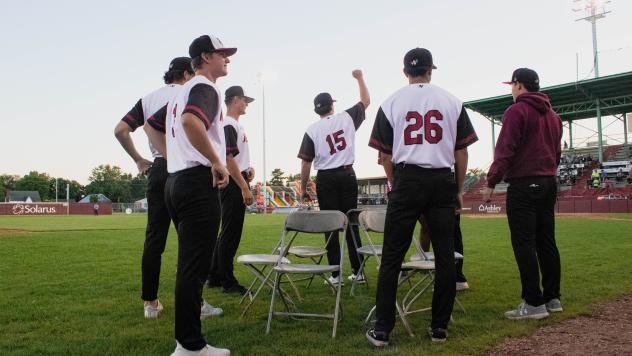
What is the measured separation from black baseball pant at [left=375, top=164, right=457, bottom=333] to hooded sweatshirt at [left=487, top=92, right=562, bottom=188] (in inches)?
35.5

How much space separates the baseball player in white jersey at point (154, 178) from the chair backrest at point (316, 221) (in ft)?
3.69

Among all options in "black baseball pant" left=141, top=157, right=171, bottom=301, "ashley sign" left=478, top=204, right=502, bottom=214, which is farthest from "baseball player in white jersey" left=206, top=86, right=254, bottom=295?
"ashley sign" left=478, top=204, right=502, bottom=214

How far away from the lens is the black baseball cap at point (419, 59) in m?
3.89

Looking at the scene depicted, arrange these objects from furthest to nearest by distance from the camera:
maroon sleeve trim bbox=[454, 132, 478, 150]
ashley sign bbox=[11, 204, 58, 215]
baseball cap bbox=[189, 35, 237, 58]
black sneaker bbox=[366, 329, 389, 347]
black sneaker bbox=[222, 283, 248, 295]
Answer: ashley sign bbox=[11, 204, 58, 215]
black sneaker bbox=[222, 283, 248, 295]
maroon sleeve trim bbox=[454, 132, 478, 150]
black sneaker bbox=[366, 329, 389, 347]
baseball cap bbox=[189, 35, 237, 58]

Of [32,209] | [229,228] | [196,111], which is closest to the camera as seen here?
[196,111]

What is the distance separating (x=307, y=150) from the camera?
6.17 meters

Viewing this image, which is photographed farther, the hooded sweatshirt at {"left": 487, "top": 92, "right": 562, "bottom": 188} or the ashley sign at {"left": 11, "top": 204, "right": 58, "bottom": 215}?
the ashley sign at {"left": 11, "top": 204, "right": 58, "bottom": 215}

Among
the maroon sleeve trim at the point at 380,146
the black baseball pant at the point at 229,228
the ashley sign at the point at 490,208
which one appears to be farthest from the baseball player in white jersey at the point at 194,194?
the ashley sign at the point at 490,208

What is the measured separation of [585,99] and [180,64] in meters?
41.1

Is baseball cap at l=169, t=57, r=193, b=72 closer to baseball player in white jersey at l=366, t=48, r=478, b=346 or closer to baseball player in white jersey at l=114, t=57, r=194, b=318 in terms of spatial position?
baseball player in white jersey at l=114, t=57, r=194, b=318

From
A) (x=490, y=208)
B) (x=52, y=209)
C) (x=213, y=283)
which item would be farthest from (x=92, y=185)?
(x=213, y=283)

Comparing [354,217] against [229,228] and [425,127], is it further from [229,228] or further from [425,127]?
[425,127]

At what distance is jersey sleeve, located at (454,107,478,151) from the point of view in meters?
3.86

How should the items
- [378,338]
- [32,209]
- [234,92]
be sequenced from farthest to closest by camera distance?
[32,209]
[234,92]
[378,338]
